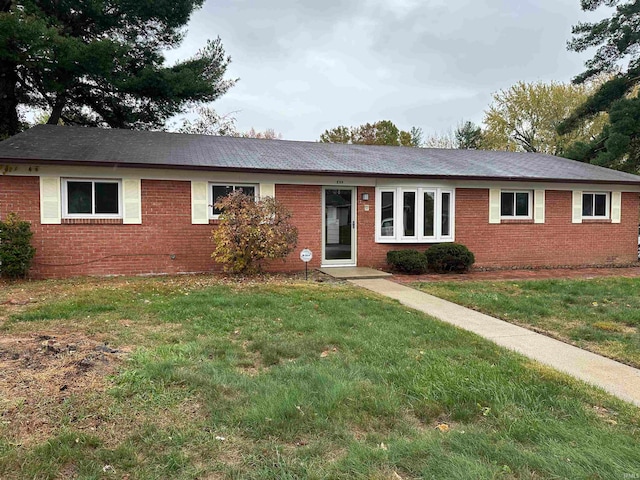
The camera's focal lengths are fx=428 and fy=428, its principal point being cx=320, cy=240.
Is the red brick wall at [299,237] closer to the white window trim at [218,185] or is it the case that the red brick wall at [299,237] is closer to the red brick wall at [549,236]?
the red brick wall at [549,236]

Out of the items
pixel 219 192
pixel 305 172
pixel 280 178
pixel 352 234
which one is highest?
pixel 305 172

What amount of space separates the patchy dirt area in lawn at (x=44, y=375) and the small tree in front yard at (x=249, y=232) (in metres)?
5.07

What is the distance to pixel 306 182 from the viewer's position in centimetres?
1161

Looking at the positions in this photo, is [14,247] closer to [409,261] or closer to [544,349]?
[409,261]

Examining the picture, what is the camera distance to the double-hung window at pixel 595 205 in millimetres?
14055

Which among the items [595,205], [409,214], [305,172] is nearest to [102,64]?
[305,172]

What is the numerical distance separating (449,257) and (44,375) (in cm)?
1001

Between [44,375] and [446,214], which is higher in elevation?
[446,214]

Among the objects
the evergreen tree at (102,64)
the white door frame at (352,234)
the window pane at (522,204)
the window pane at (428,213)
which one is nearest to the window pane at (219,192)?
the white door frame at (352,234)

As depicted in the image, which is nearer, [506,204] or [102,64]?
[506,204]

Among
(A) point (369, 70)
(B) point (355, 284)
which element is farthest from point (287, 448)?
(A) point (369, 70)

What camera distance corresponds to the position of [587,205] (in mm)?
14102

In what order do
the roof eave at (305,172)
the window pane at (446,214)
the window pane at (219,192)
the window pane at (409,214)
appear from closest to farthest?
the roof eave at (305,172) → the window pane at (219,192) → the window pane at (409,214) → the window pane at (446,214)

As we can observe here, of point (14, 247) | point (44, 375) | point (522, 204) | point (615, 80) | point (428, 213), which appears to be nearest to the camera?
point (44, 375)
